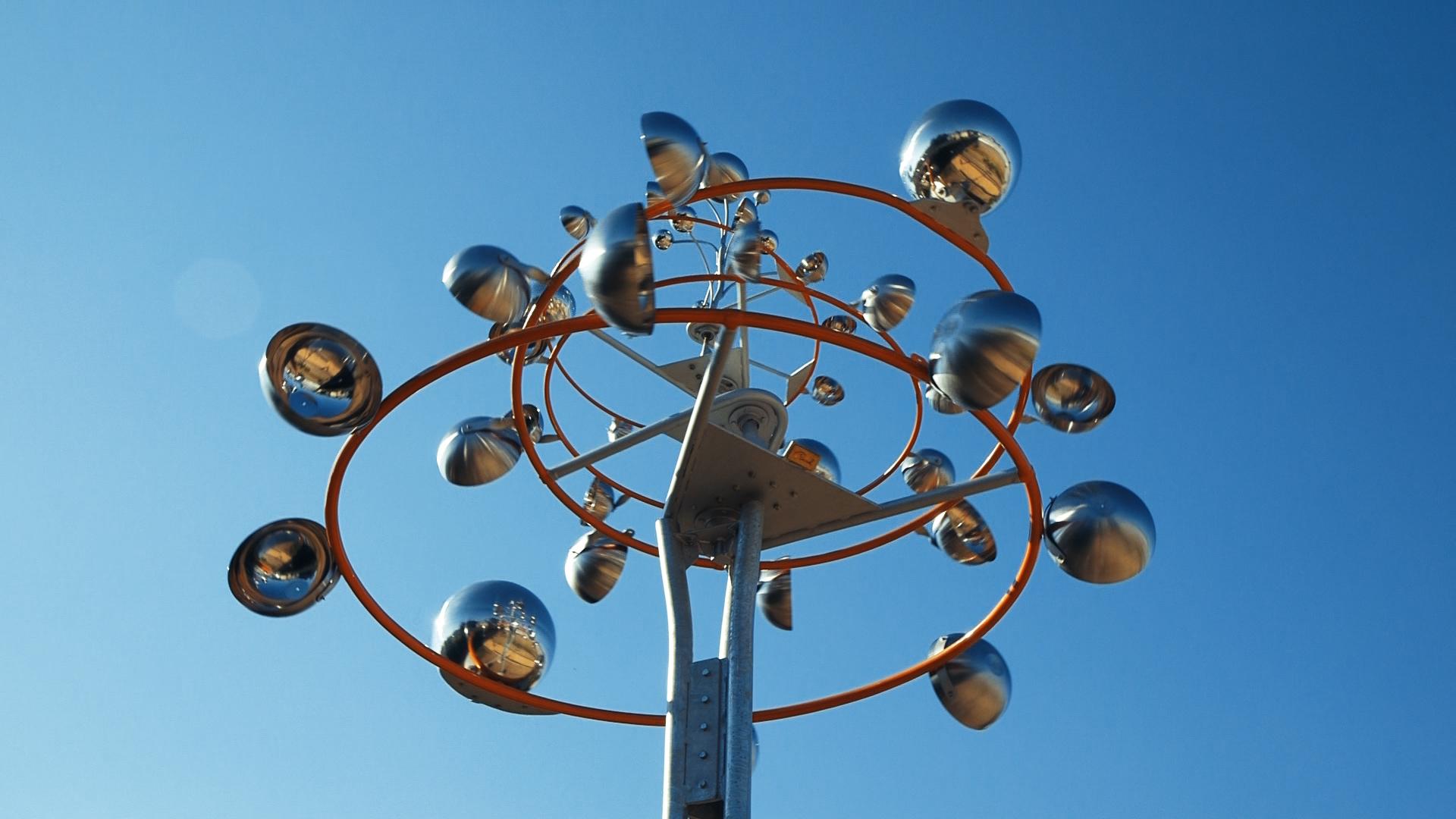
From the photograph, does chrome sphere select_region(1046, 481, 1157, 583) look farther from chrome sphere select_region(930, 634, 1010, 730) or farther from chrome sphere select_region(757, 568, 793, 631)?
chrome sphere select_region(757, 568, 793, 631)

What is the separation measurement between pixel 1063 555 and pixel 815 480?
1.41 meters

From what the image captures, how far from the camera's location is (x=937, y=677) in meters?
8.20

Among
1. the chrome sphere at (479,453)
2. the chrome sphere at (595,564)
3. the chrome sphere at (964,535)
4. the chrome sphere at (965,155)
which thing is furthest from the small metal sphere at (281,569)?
the chrome sphere at (964,535)

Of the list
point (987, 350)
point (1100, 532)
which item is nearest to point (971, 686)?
point (1100, 532)

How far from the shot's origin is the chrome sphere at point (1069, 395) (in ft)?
25.0

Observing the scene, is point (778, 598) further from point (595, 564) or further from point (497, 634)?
point (497, 634)

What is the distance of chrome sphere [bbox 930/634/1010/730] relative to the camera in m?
8.13

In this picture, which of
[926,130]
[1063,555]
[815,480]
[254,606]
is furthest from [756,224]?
[254,606]

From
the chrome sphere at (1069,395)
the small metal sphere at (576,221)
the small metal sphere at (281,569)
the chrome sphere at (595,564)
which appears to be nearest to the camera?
the small metal sphere at (281,569)

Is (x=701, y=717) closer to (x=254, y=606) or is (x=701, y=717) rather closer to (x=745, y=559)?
(x=745, y=559)

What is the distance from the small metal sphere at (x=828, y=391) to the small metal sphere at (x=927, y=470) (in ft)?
4.82

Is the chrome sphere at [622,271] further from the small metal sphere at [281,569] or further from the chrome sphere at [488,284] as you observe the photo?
the small metal sphere at [281,569]

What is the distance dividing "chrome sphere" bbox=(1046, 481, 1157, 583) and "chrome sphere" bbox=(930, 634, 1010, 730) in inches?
46.5

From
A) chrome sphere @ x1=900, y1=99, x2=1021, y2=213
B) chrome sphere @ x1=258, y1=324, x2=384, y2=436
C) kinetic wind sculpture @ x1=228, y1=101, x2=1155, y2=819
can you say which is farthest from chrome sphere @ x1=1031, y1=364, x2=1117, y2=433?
chrome sphere @ x1=258, y1=324, x2=384, y2=436
